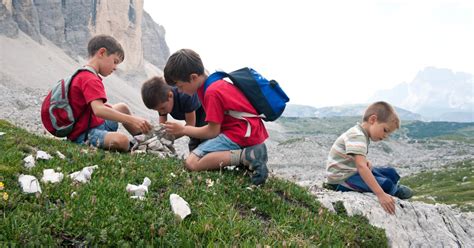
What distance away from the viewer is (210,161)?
8695mm

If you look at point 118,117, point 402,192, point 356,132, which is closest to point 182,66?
point 118,117

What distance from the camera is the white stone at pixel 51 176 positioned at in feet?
19.4

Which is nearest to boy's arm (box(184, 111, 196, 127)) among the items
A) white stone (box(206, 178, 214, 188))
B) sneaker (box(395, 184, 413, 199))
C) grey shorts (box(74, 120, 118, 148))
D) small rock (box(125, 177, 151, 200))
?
grey shorts (box(74, 120, 118, 148))

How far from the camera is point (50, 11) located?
14512 cm

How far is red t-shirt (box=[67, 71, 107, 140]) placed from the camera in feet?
31.2

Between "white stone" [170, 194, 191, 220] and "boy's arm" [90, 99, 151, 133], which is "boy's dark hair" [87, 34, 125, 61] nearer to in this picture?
"boy's arm" [90, 99, 151, 133]

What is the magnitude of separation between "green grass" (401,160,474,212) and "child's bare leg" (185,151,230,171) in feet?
129

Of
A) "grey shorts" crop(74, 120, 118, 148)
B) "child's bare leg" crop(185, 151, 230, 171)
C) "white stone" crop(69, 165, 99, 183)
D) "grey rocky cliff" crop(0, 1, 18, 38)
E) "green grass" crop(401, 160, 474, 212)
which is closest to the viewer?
"white stone" crop(69, 165, 99, 183)

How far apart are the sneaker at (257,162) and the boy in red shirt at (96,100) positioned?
2.64m

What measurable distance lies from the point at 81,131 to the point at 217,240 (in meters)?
7.16

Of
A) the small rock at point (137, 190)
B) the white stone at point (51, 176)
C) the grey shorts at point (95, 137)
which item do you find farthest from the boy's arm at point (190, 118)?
the white stone at point (51, 176)

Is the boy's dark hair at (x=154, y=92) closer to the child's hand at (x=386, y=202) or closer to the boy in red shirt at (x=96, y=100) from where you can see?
the boy in red shirt at (x=96, y=100)

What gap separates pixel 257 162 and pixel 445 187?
205 feet

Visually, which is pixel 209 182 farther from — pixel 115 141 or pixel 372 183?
pixel 372 183
